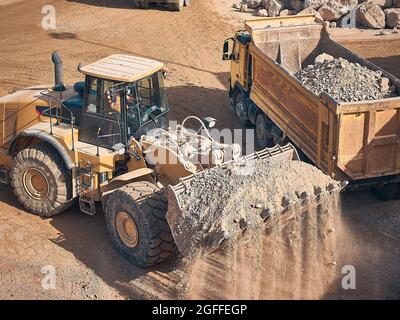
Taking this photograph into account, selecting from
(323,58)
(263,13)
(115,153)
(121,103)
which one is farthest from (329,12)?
(115,153)

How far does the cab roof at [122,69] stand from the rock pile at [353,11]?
12.3 m

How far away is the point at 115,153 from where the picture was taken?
1034cm

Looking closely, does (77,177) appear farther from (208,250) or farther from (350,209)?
(350,209)

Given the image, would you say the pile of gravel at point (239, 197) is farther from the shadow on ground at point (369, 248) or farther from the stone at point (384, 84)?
the stone at point (384, 84)

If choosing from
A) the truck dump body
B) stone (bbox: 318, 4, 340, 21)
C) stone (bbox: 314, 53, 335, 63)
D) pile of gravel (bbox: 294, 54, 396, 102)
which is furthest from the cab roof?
stone (bbox: 318, 4, 340, 21)

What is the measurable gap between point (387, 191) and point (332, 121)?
1.89m

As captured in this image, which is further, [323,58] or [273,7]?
[273,7]

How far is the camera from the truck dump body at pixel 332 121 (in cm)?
Result: 1066

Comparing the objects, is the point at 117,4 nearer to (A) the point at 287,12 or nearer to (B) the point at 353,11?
(A) the point at 287,12

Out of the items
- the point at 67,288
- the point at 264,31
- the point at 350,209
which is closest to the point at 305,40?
the point at 264,31

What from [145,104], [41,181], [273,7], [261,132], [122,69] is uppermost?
[122,69]

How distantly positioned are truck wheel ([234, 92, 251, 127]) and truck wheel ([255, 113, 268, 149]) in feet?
2.69

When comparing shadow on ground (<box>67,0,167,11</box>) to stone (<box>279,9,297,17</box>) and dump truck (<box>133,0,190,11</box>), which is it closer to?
dump truck (<box>133,0,190,11</box>)

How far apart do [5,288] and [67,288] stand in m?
0.85
